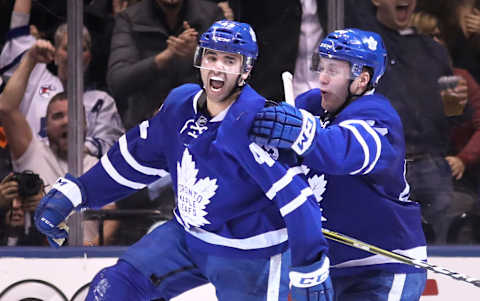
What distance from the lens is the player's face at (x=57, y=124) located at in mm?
4066

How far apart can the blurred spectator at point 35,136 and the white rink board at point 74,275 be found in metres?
0.18

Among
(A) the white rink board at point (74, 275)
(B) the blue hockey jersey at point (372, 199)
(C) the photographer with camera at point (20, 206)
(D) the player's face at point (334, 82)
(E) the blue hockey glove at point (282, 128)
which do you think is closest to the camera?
(E) the blue hockey glove at point (282, 128)

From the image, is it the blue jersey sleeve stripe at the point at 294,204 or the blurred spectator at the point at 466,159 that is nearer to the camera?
the blue jersey sleeve stripe at the point at 294,204

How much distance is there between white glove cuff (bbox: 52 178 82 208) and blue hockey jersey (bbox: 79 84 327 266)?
244 mm

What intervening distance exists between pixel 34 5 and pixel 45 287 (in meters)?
1.26

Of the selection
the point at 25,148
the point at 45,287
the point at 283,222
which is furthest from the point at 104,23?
the point at 283,222

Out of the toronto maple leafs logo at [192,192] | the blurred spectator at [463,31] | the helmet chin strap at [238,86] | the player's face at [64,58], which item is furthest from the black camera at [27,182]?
the blurred spectator at [463,31]

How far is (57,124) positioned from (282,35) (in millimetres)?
1104

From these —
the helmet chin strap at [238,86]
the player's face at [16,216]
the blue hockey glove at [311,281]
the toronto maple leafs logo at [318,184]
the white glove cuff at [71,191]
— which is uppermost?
the helmet chin strap at [238,86]

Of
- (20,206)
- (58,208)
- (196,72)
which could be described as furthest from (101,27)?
(58,208)

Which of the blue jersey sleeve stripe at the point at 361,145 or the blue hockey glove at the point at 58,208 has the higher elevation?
the blue jersey sleeve stripe at the point at 361,145

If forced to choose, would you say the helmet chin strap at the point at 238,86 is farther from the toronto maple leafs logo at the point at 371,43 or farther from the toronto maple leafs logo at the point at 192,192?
the toronto maple leafs logo at the point at 371,43

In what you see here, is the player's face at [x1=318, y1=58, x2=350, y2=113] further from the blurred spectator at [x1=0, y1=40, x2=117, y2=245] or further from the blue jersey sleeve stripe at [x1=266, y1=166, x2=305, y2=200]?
the blurred spectator at [x1=0, y1=40, x2=117, y2=245]

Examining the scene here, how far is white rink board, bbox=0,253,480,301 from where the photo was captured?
3.84 meters
